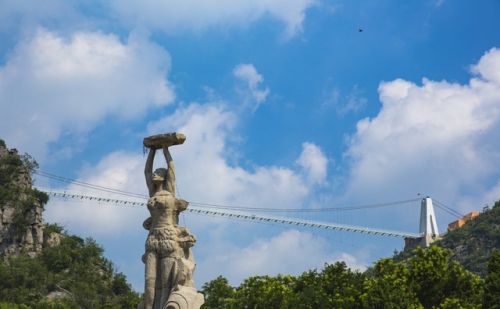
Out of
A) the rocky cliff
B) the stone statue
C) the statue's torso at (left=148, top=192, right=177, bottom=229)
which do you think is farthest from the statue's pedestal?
the rocky cliff

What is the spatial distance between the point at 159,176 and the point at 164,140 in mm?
797

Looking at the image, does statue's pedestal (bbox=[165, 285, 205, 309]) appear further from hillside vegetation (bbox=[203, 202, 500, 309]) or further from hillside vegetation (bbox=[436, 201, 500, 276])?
hillside vegetation (bbox=[436, 201, 500, 276])

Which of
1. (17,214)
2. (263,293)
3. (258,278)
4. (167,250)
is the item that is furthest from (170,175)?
(17,214)

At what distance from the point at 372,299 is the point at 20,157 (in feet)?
230

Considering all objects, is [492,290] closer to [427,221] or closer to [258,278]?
[258,278]

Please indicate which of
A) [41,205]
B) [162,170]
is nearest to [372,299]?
[162,170]

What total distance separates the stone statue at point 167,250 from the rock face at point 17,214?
76.2 meters

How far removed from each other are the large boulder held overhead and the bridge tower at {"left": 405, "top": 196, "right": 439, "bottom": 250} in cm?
16597

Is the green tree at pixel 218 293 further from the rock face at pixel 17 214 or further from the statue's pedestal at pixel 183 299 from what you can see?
the rock face at pixel 17 214

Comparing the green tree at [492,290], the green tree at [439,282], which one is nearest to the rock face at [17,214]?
the green tree at [439,282]

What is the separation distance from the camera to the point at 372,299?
126 feet

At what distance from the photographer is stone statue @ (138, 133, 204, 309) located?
1869 centimetres

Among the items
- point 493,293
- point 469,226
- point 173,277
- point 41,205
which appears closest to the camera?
point 173,277

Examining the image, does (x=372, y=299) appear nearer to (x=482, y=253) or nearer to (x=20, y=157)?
(x=20, y=157)
